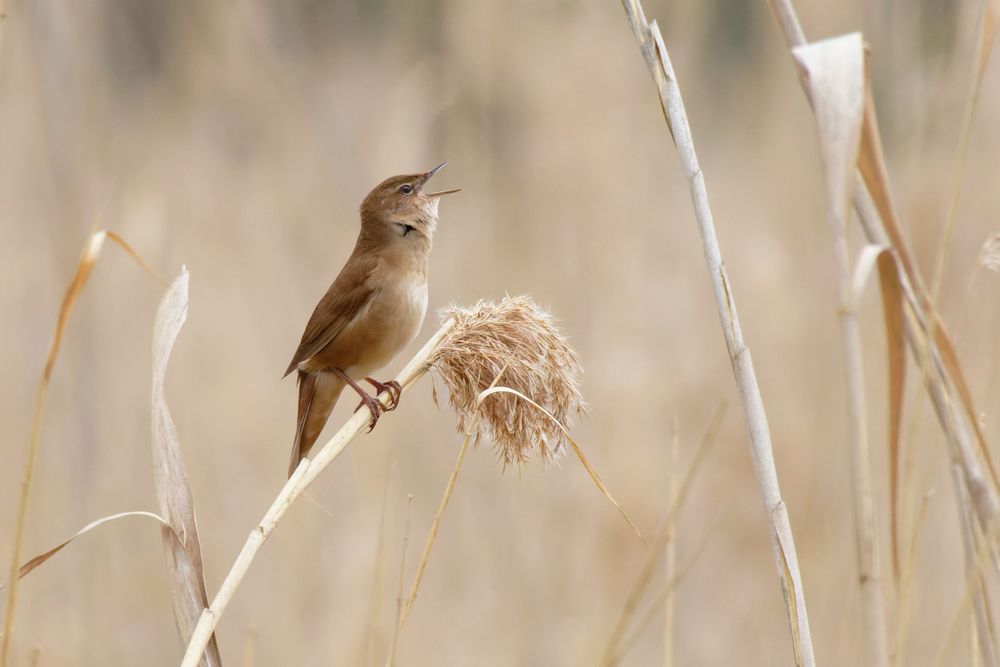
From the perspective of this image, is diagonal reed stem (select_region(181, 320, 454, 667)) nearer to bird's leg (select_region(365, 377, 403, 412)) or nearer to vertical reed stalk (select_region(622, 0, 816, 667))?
bird's leg (select_region(365, 377, 403, 412))

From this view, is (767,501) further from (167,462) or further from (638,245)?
(638,245)

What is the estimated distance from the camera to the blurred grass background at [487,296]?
254 centimetres

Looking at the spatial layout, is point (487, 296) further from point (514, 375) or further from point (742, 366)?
point (742, 366)

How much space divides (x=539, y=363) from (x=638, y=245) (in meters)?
1.62

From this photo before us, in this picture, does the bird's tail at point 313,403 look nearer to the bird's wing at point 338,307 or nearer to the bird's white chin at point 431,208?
the bird's wing at point 338,307

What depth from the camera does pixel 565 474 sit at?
312 cm

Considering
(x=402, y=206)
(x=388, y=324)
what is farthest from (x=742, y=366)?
(x=402, y=206)

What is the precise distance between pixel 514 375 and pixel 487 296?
1.44 meters

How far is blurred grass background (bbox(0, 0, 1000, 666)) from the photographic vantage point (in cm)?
254

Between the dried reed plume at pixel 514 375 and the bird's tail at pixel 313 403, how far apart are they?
2.96 ft

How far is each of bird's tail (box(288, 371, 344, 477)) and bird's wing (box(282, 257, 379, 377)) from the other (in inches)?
2.8

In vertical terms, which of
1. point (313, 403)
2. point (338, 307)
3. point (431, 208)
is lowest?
point (313, 403)

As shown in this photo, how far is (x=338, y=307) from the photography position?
2549 millimetres

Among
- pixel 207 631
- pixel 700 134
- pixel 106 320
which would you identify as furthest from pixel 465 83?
pixel 700 134
